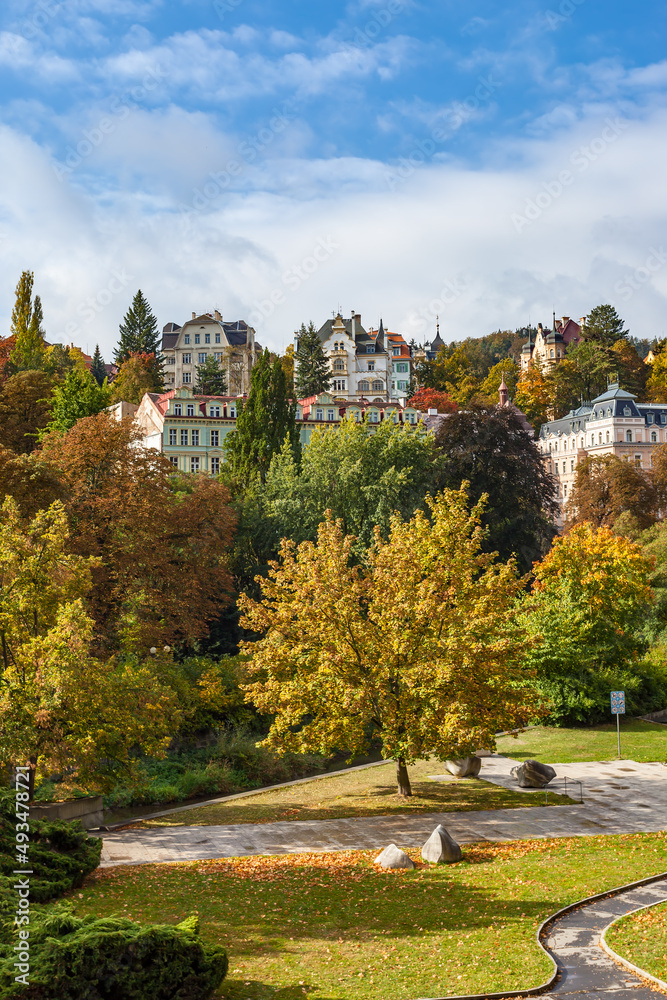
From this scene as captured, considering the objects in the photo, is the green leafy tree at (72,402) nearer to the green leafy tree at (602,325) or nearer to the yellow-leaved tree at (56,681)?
the yellow-leaved tree at (56,681)

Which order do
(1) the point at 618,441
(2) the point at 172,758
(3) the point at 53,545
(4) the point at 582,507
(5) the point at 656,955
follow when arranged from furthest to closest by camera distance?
1. (1) the point at 618,441
2. (4) the point at 582,507
3. (2) the point at 172,758
4. (3) the point at 53,545
5. (5) the point at 656,955

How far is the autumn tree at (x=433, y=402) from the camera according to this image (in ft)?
336

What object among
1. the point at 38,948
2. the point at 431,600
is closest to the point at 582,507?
the point at 431,600

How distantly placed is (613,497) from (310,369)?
1769 inches

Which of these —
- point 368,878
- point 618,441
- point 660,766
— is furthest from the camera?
point 618,441

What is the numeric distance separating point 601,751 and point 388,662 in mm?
11869

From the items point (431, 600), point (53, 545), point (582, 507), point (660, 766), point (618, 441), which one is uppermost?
point (618, 441)

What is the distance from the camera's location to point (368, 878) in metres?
15.7

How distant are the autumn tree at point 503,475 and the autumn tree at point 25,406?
2329 cm

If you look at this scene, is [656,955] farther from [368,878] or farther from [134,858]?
[134,858]

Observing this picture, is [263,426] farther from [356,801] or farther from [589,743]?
[356,801]

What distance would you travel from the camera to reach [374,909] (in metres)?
14.0

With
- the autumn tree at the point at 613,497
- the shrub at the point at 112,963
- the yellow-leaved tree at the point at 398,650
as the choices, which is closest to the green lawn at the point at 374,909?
the shrub at the point at 112,963


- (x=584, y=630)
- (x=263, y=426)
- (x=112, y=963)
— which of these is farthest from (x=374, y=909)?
(x=263, y=426)
